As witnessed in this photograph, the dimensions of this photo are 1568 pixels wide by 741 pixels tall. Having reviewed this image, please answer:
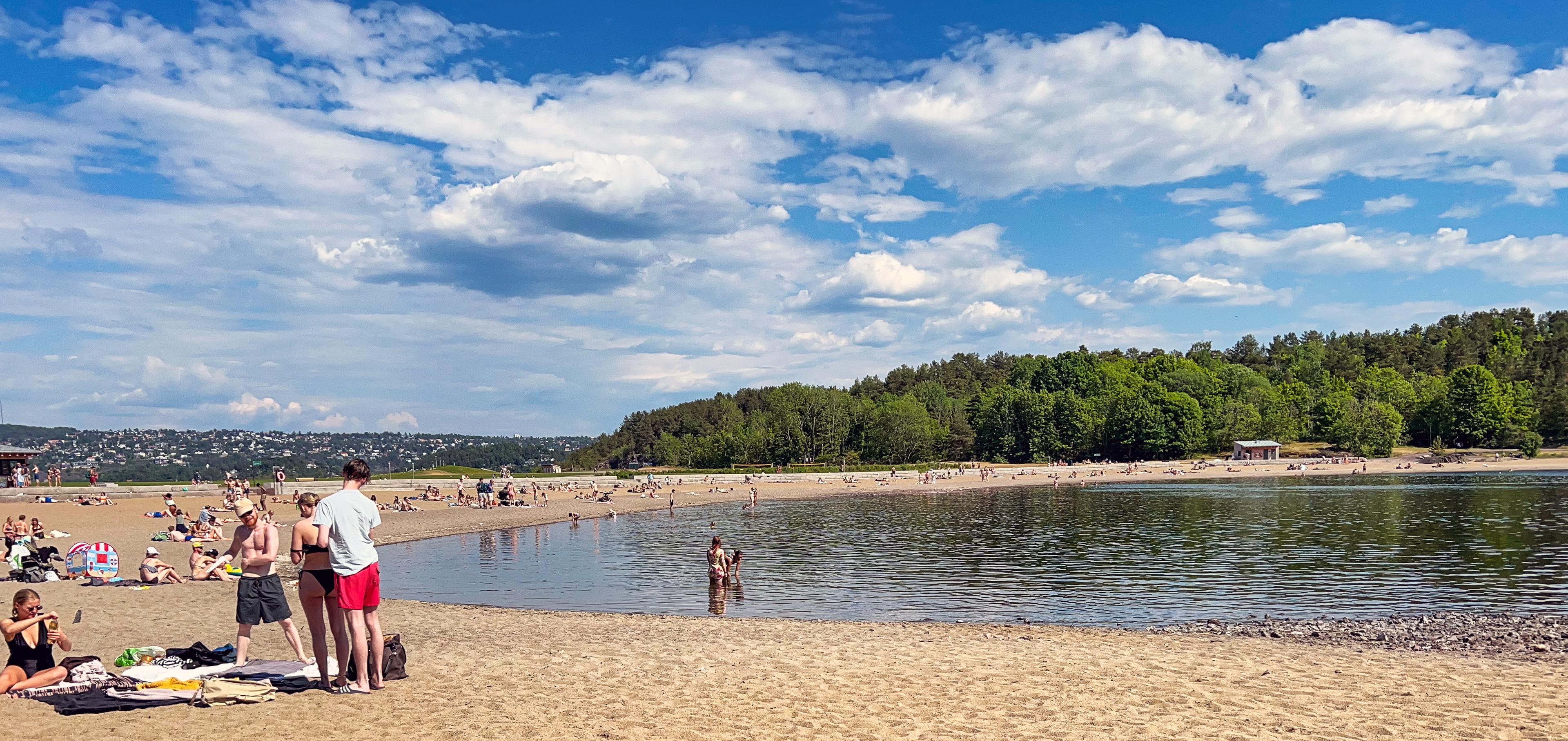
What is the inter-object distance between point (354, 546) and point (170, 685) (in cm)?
270

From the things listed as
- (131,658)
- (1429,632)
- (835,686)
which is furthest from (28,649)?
(1429,632)

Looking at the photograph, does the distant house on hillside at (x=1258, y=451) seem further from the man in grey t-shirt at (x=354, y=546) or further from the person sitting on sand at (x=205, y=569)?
the man in grey t-shirt at (x=354, y=546)

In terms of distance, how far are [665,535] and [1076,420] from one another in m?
93.6

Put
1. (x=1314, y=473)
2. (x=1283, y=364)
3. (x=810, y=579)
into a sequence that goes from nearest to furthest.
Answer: (x=810, y=579), (x=1314, y=473), (x=1283, y=364)

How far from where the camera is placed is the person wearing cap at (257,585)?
10.6 meters

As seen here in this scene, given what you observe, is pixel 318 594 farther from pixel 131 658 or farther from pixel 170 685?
pixel 131 658

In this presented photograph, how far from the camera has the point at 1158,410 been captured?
383ft

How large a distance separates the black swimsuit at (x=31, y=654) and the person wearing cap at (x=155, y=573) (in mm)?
12666

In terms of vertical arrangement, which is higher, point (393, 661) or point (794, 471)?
point (393, 661)

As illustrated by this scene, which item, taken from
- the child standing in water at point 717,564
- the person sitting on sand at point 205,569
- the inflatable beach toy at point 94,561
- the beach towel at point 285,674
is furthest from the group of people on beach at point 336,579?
the child standing in water at point 717,564

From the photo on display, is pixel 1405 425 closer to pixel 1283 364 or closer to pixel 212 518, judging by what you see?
pixel 1283 364

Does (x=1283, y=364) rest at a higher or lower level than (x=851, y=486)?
higher

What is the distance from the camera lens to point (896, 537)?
38688mm

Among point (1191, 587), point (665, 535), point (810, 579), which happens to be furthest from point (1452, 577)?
point (665, 535)
